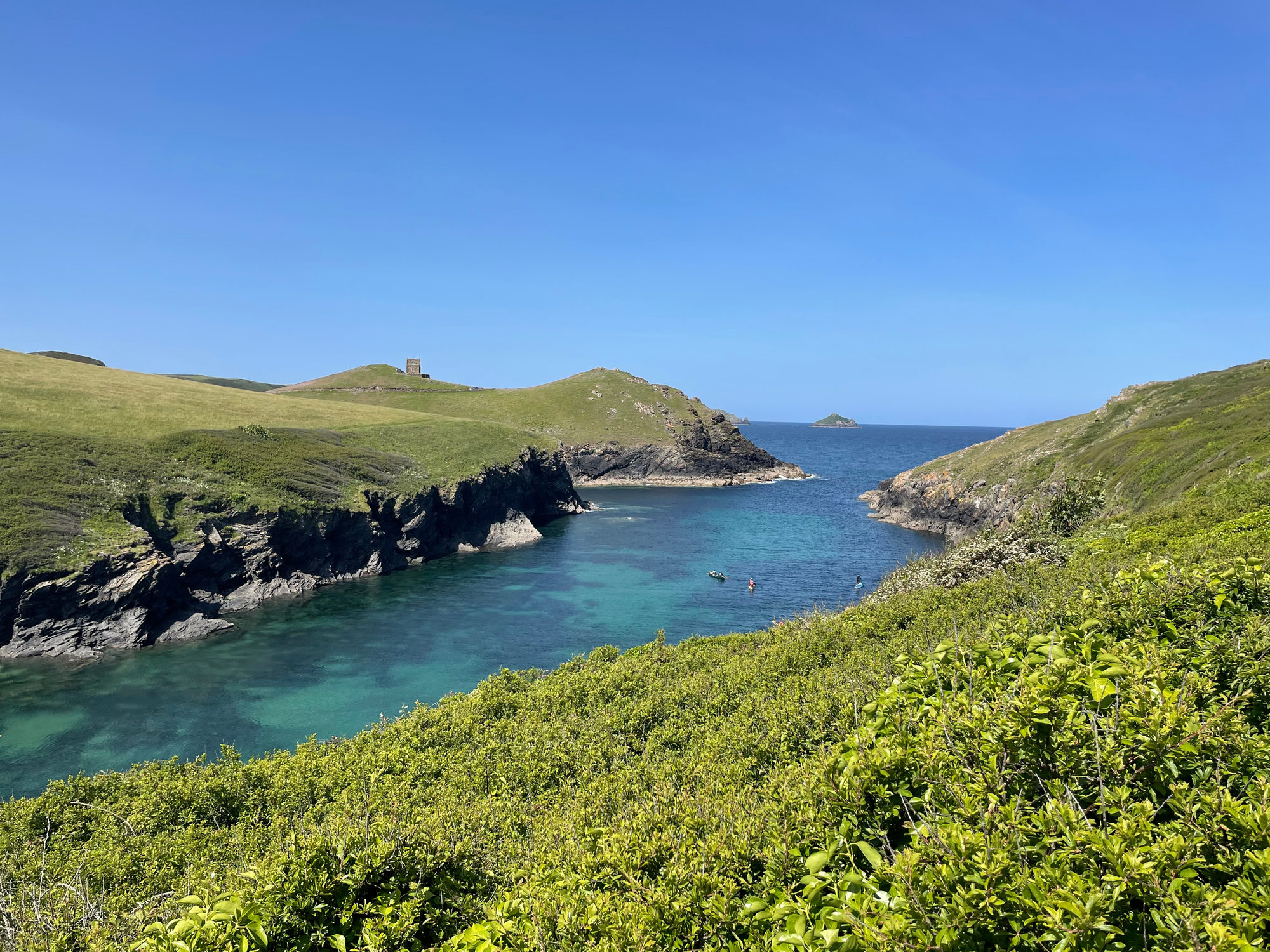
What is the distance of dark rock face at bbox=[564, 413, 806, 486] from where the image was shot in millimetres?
165375

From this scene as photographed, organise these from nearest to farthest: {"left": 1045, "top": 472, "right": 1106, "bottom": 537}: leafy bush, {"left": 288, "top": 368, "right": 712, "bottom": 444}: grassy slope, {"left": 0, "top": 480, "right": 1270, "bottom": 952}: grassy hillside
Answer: {"left": 0, "top": 480, "right": 1270, "bottom": 952}: grassy hillside, {"left": 1045, "top": 472, "right": 1106, "bottom": 537}: leafy bush, {"left": 288, "top": 368, "right": 712, "bottom": 444}: grassy slope

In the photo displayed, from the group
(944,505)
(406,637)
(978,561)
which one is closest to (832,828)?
(978,561)

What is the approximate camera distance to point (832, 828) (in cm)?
873

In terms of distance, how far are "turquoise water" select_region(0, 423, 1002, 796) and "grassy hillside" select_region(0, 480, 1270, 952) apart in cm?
2065

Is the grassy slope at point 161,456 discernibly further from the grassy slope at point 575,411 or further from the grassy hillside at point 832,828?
the grassy slope at point 575,411

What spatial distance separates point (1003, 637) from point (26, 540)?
6226 centimetres

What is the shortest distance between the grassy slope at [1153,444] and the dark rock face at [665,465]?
5598 centimetres

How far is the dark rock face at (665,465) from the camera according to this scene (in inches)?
6511

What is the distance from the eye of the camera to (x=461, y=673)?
45.5 meters

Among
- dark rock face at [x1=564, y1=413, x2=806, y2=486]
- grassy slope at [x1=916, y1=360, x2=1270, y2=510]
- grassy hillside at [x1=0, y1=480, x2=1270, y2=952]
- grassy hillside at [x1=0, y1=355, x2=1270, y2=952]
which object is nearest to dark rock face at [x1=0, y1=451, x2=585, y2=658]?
grassy hillside at [x1=0, y1=355, x2=1270, y2=952]

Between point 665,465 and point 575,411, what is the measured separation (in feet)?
117

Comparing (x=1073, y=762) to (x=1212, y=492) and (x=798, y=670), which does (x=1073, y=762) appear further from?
(x=1212, y=492)

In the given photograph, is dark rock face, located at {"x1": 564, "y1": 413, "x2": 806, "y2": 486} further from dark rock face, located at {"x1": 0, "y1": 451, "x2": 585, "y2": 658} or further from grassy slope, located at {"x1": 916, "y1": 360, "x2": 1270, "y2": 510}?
dark rock face, located at {"x1": 0, "y1": 451, "x2": 585, "y2": 658}

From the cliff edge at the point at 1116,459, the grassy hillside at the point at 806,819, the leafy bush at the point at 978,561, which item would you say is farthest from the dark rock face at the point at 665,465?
the grassy hillside at the point at 806,819
